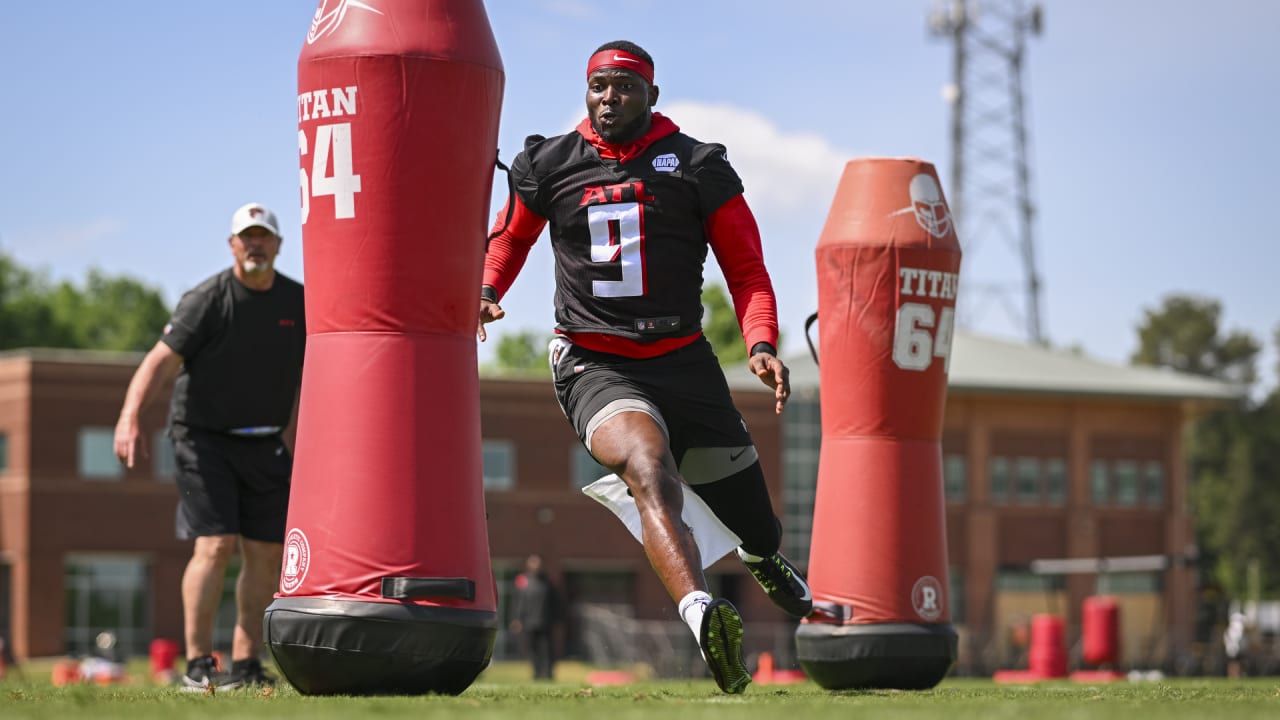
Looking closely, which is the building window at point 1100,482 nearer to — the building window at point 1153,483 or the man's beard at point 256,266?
the building window at point 1153,483

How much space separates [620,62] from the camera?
708 cm

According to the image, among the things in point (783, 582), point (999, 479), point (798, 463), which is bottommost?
point (999, 479)

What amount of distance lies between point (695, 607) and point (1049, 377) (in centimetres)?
5328

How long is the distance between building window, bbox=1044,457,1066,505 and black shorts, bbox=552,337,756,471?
52.6 meters

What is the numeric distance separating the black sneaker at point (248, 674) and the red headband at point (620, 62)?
11.4 ft

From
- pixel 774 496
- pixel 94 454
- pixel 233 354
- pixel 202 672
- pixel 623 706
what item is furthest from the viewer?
pixel 774 496

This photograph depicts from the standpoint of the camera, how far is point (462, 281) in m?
6.98

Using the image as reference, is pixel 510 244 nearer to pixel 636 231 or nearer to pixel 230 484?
pixel 636 231

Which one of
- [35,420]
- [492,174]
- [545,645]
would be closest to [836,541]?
[492,174]

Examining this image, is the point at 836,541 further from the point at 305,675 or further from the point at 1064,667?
the point at 1064,667

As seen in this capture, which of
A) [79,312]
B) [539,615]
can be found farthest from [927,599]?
[79,312]

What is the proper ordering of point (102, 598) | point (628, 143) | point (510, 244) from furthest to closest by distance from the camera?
point (102, 598), point (510, 244), point (628, 143)

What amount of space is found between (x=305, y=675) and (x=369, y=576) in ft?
1.44

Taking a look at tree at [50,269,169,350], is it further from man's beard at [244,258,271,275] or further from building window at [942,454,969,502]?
man's beard at [244,258,271,275]
